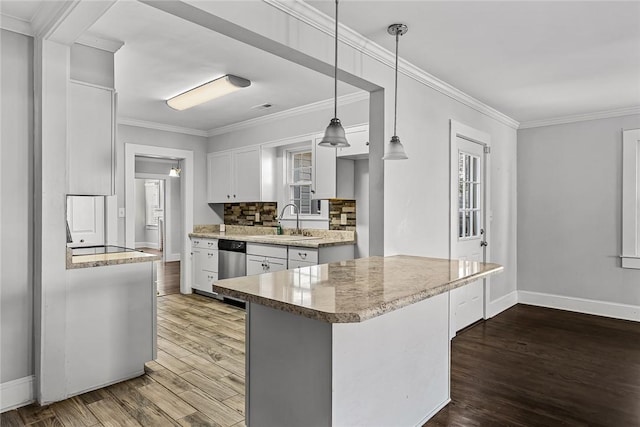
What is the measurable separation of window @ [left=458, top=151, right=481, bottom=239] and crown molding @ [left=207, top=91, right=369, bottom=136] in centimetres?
121

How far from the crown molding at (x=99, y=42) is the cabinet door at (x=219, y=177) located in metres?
2.86

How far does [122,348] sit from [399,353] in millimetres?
1974

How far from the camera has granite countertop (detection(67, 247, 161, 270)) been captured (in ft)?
8.46

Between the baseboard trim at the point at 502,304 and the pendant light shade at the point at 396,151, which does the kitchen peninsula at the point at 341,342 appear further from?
the baseboard trim at the point at 502,304

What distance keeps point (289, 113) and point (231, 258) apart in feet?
6.43

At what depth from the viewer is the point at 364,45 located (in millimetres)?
2650

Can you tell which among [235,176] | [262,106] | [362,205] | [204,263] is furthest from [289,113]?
[204,263]

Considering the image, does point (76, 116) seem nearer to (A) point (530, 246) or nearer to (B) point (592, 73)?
(B) point (592, 73)

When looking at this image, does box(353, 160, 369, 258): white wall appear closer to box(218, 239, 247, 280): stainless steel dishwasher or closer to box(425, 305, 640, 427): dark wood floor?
box(425, 305, 640, 427): dark wood floor

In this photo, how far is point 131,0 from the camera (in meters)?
2.25

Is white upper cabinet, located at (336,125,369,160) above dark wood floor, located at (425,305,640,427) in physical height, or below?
above

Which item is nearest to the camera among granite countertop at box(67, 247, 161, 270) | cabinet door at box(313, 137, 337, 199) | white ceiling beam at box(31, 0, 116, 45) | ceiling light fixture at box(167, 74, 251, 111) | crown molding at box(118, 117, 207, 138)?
white ceiling beam at box(31, 0, 116, 45)

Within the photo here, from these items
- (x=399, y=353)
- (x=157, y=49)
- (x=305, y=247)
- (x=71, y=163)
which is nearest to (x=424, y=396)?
(x=399, y=353)

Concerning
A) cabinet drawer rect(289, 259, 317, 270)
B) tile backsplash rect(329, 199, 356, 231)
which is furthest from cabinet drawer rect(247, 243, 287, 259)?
tile backsplash rect(329, 199, 356, 231)
